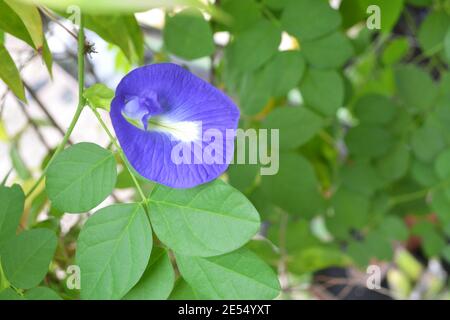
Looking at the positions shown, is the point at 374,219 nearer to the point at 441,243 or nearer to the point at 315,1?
the point at 441,243

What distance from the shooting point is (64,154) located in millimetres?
491

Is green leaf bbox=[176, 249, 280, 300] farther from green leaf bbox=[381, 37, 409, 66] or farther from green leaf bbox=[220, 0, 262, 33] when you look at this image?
green leaf bbox=[381, 37, 409, 66]

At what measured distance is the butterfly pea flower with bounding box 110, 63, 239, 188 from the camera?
465 mm

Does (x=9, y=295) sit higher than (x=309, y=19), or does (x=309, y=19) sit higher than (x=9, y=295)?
(x=309, y=19)

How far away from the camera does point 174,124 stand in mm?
493

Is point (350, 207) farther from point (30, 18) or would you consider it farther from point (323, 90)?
point (30, 18)

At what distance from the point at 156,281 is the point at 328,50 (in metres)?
0.41

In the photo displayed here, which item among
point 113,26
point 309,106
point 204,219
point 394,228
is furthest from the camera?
point 394,228

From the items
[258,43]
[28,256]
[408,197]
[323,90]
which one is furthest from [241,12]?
[408,197]

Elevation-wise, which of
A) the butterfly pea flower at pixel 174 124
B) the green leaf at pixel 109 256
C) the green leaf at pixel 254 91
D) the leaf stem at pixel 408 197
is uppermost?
the green leaf at pixel 254 91

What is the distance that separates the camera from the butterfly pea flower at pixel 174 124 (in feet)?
1.52

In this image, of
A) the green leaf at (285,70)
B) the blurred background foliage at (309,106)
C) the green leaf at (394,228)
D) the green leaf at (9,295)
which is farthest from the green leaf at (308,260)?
the green leaf at (9,295)

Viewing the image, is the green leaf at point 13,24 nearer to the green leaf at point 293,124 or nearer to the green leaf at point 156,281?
the green leaf at point 156,281
